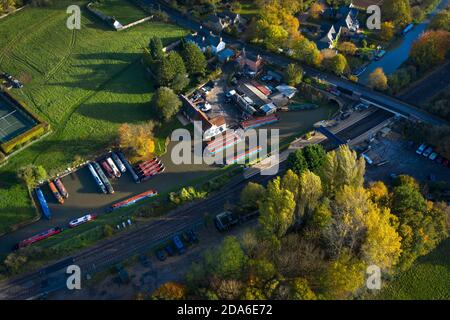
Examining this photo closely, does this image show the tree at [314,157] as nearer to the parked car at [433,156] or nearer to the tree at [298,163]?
the tree at [298,163]

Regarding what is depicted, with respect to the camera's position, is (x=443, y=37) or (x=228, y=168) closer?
(x=228, y=168)

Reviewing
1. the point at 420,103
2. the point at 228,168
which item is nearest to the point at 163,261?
the point at 228,168

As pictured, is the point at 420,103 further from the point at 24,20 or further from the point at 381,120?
the point at 24,20

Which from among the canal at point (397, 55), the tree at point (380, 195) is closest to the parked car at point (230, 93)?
the canal at point (397, 55)

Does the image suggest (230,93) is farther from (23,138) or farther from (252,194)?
(23,138)

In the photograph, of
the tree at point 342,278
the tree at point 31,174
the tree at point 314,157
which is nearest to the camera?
the tree at point 342,278

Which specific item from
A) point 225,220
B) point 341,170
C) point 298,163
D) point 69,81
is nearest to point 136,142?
point 225,220
